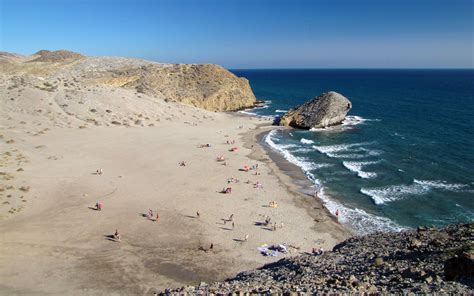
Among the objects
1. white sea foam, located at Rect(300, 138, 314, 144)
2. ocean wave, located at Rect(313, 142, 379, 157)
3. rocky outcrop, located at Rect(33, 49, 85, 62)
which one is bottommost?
ocean wave, located at Rect(313, 142, 379, 157)

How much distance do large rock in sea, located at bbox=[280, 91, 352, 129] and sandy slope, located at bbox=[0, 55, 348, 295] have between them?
46.1ft

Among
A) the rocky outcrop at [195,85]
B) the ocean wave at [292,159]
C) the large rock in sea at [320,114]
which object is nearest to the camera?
the ocean wave at [292,159]

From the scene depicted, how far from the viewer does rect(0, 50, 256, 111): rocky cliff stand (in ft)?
259

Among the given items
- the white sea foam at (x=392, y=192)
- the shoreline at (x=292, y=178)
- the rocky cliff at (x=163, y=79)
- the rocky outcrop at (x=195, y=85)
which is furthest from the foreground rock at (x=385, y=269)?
the rocky outcrop at (x=195, y=85)

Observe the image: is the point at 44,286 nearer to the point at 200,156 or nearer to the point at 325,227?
the point at 325,227

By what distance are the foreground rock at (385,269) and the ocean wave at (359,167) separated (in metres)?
19.0

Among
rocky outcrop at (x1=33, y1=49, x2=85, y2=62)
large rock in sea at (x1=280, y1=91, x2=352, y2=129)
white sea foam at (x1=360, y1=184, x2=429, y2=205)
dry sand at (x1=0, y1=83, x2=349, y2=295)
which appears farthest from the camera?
rocky outcrop at (x1=33, y1=49, x2=85, y2=62)

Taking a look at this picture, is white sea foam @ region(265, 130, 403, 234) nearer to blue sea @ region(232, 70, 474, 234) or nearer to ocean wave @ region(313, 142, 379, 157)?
blue sea @ region(232, 70, 474, 234)

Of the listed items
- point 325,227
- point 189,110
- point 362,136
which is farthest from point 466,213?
point 189,110

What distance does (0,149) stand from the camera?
38.8m

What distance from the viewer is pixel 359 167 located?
1642 inches

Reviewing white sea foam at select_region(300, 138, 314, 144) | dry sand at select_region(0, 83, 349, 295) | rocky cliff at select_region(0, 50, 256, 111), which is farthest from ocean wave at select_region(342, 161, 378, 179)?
rocky cliff at select_region(0, 50, 256, 111)

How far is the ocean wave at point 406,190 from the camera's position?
109ft

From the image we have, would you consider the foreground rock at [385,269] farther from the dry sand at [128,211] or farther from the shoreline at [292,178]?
the shoreline at [292,178]
